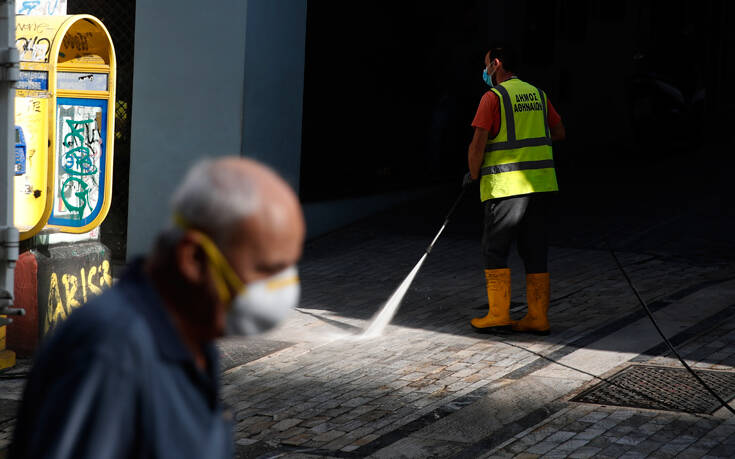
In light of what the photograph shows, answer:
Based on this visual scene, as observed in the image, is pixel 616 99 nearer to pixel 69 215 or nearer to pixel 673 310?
pixel 673 310

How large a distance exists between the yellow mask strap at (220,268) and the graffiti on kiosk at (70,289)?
5.46 metres

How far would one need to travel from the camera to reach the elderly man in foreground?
1702 mm

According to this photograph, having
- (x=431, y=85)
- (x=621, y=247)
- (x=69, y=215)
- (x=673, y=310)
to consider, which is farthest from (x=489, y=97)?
(x=431, y=85)

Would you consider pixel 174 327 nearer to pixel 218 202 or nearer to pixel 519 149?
pixel 218 202

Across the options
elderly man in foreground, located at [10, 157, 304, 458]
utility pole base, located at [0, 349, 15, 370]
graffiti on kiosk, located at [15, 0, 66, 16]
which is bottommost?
utility pole base, located at [0, 349, 15, 370]

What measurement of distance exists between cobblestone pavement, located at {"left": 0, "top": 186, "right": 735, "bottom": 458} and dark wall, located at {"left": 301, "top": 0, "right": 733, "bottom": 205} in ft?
4.85

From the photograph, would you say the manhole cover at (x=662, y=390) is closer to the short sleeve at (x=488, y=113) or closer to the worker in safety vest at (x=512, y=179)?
the worker in safety vest at (x=512, y=179)

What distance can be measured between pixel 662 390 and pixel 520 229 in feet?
6.10

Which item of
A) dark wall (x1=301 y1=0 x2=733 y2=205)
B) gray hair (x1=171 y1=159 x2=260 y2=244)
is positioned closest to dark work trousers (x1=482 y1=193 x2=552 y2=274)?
dark wall (x1=301 y1=0 x2=733 y2=205)

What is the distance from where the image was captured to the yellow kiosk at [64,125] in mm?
6746

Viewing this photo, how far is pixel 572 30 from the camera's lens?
17.8m

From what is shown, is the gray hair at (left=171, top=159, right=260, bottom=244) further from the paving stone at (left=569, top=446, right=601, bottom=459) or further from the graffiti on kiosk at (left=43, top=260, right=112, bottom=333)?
the graffiti on kiosk at (left=43, top=260, right=112, bottom=333)

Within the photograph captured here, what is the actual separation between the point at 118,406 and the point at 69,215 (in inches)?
236

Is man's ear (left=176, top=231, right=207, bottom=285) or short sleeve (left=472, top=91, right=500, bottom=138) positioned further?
short sleeve (left=472, top=91, right=500, bottom=138)
